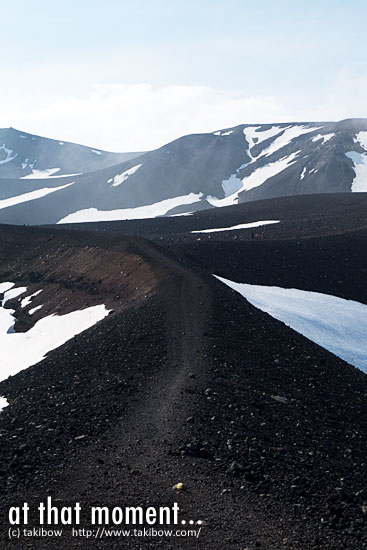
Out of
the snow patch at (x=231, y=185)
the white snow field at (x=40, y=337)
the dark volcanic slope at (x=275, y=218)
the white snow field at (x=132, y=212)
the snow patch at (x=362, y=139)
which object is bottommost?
the white snow field at (x=40, y=337)

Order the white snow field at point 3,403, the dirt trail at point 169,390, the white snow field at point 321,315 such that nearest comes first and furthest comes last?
the dirt trail at point 169,390 < the white snow field at point 3,403 < the white snow field at point 321,315

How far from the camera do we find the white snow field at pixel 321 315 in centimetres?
2567

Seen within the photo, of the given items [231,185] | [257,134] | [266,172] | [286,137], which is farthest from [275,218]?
[257,134]

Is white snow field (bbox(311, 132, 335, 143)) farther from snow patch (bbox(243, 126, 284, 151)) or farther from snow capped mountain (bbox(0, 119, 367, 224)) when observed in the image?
snow patch (bbox(243, 126, 284, 151))

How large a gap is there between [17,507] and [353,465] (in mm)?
6209

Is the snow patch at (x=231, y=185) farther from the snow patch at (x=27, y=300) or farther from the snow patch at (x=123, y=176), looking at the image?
the snow patch at (x=27, y=300)

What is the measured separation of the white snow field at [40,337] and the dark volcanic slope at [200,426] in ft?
8.30

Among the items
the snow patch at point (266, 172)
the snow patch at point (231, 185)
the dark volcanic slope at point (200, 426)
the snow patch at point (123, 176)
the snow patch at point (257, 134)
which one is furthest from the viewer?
the snow patch at point (257, 134)

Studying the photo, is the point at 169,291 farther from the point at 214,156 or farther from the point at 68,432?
the point at 214,156

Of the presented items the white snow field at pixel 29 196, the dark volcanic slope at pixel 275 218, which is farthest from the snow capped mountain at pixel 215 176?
the dark volcanic slope at pixel 275 218

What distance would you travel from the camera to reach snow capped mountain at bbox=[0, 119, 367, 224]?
127m

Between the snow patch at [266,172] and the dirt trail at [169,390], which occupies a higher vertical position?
the snow patch at [266,172]

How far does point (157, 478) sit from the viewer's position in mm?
10234

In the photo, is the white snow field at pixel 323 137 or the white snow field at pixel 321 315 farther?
the white snow field at pixel 323 137
